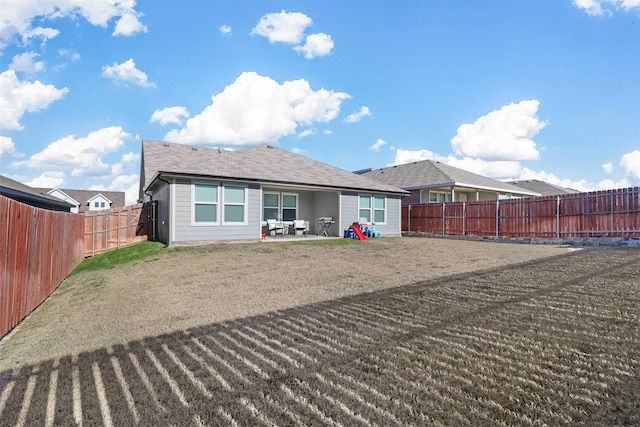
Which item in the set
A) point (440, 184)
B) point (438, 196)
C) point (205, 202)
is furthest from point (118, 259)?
point (438, 196)

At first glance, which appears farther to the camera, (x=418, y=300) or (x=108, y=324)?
(x=418, y=300)

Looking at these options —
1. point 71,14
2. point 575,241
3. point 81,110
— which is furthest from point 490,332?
point 81,110

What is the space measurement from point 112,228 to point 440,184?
18350 millimetres

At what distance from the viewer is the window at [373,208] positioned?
54.1ft

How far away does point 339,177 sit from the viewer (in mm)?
16766

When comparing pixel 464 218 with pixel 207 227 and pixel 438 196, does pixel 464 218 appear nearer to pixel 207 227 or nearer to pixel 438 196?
pixel 438 196

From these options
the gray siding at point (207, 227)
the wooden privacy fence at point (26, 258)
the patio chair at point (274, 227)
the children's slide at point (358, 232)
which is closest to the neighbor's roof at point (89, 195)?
the patio chair at point (274, 227)

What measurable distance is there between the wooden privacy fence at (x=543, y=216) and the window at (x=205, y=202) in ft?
41.2

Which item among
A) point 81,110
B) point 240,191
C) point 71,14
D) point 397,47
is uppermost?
point 397,47

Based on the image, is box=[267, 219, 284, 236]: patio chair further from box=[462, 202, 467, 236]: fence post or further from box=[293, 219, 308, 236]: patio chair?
box=[462, 202, 467, 236]: fence post

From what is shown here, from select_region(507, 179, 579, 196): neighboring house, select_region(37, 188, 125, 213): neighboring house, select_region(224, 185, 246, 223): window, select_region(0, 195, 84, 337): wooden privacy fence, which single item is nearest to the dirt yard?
select_region(0, 195, 84, 337): wooden privacy fence

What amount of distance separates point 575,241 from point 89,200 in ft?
148

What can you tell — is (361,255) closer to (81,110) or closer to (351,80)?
(351,80)

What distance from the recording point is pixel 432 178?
22.2m
